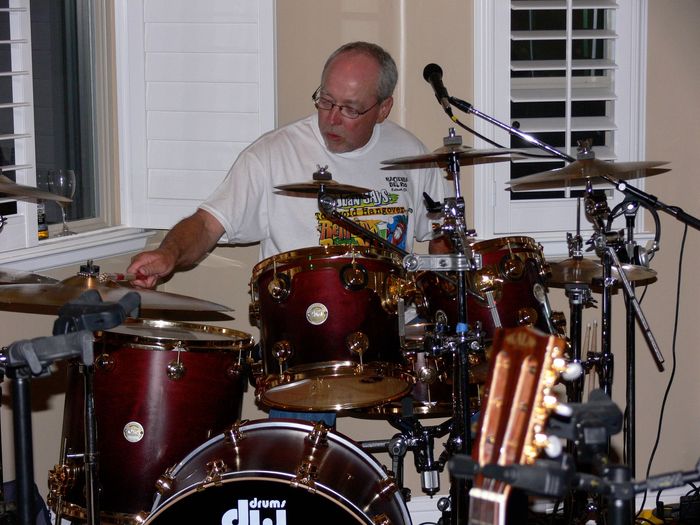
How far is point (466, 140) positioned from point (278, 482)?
1.58 metres

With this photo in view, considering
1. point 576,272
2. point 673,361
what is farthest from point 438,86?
point 673,361

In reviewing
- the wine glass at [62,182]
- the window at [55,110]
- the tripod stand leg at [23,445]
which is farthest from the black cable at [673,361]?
the tripod stand leg at [23,445]

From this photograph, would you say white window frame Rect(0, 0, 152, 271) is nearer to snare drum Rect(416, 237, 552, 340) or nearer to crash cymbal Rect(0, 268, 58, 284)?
crash cymbal Rect(0, 268, 58, 284)

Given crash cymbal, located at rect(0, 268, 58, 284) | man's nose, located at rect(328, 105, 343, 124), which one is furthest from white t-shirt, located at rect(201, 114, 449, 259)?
crash cymbal, located at rect(0, 268, 58, 284)

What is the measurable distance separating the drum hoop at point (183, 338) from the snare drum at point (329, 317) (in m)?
0.09

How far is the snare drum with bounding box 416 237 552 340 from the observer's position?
2848 millimetres

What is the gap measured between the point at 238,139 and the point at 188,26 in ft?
1.35

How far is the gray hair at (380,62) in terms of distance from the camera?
10.6 feet

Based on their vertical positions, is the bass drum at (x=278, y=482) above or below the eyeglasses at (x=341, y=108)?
below

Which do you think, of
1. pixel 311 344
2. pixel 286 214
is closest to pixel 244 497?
pixel 311 344

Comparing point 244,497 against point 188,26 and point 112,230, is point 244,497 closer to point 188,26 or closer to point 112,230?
point 112,230

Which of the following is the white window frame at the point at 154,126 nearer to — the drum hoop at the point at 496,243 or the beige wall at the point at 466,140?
the beige wall at the point at 466,140

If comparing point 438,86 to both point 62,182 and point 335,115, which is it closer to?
point 335,115

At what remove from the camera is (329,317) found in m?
2.64
